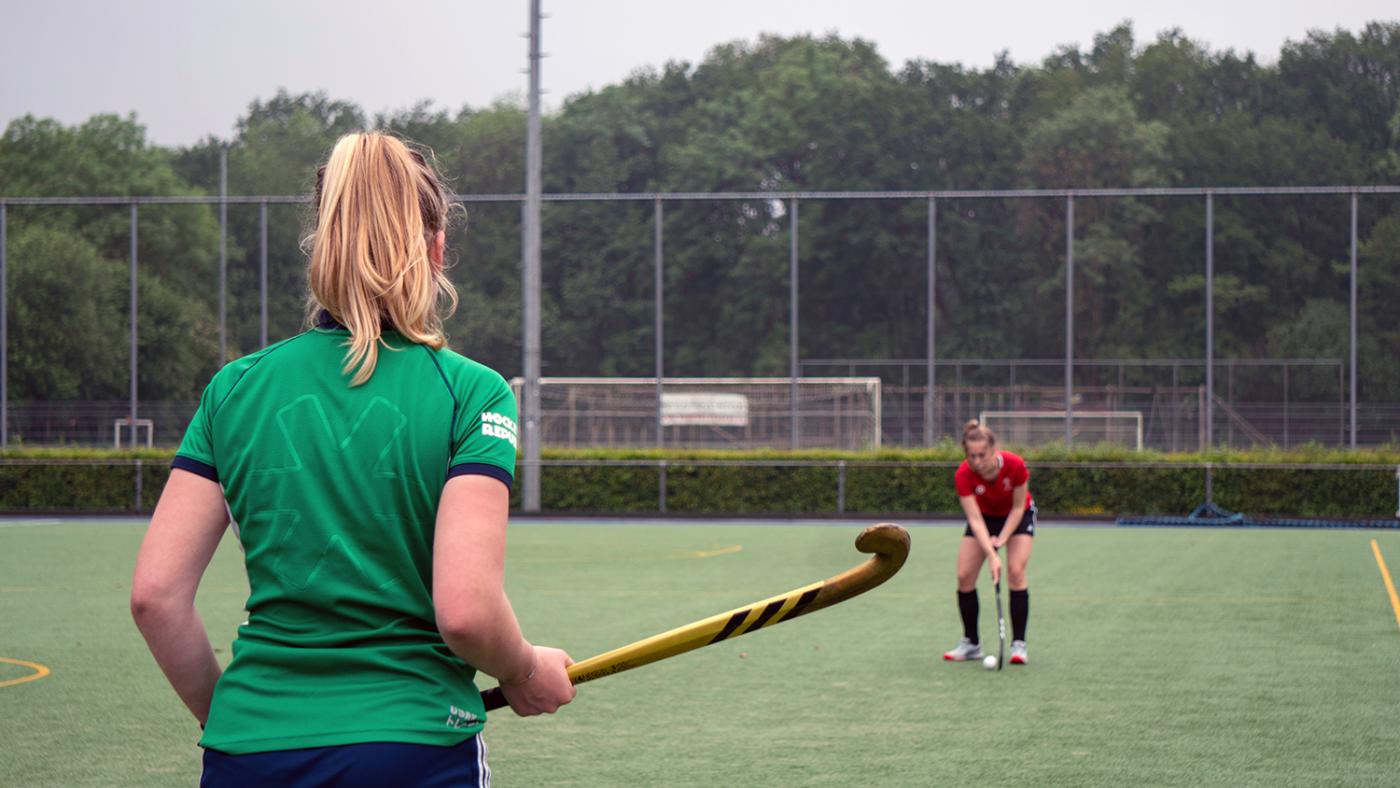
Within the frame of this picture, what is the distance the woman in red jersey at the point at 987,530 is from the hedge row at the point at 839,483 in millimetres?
17986

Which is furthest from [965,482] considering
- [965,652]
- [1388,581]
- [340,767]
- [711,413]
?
[711,413]

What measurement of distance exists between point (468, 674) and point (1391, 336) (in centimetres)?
4337

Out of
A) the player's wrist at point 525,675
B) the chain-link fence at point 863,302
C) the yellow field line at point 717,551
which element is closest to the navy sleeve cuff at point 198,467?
the player's wrist at point 525,675

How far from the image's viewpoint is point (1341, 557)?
19.3 meters

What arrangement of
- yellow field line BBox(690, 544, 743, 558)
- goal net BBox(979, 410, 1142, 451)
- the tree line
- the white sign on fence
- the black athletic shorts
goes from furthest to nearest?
the tree line
goal net BBox(979, 410, 1142, 451)
the white sign on fence
yellow field line BBox(690, 544, 743, 558)
the black athletic shorts

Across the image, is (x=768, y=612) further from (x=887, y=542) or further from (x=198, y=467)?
(x=198, y=467)

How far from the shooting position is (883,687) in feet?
31.1

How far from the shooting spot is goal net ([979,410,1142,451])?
140 feet

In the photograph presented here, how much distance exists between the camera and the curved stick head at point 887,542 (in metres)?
2.56

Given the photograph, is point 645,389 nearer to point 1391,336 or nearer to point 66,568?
point 1391,336

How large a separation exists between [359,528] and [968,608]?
8691 mm

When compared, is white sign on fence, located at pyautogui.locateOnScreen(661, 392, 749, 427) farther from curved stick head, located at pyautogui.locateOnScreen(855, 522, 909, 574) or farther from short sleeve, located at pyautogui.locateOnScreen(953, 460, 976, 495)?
curved stick head, located at pyautogui.locateOnScreen(855, 522, 909, 574)

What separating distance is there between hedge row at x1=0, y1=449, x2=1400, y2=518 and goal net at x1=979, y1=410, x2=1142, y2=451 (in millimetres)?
13160

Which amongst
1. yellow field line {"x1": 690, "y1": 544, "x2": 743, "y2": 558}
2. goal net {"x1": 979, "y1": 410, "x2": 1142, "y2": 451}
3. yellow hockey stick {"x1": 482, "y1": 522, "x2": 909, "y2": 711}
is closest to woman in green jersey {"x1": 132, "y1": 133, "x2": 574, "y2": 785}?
yellow hockey stick {"x1": 482, "y1": 522, "x2": 909, "y2": 711}
